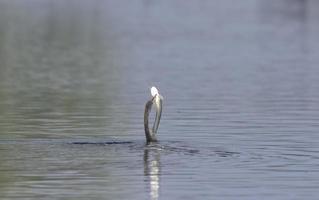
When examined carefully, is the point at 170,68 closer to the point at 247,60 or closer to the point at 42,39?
the point at 247,60

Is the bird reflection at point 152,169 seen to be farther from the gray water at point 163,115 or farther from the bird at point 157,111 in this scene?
the bird at point 157,111

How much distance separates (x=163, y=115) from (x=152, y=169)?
9191mm

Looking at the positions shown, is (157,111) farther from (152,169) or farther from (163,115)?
(163,115)

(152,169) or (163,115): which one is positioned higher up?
(152,169)

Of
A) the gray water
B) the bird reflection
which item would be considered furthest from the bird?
the bird reflection

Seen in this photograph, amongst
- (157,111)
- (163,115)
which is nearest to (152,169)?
(157,111)

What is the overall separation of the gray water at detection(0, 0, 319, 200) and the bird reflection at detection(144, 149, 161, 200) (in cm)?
3

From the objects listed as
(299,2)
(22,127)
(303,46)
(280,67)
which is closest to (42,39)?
(303,46)

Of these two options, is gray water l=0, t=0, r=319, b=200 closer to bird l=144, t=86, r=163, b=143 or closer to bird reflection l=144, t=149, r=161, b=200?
bird reflection l=144, t=149, r=161, b=200

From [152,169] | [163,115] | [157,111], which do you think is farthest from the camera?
[163,115]

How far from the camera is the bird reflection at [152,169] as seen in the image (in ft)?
70.3

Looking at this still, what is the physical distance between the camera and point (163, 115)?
32500 mm

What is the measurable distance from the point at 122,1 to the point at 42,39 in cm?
6266

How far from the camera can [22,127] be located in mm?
29844
